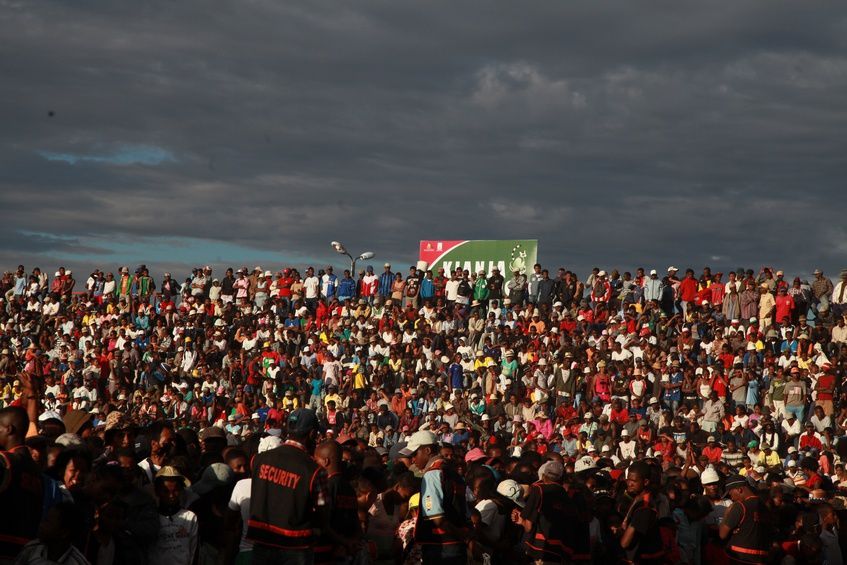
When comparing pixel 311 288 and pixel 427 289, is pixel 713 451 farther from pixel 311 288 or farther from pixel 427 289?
pixel 311 288

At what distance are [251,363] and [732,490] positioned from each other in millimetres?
21152

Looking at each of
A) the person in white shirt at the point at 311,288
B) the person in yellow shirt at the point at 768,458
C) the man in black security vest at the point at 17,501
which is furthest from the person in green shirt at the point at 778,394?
the man in black security vest at the point at 17,501

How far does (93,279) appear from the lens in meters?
39.5

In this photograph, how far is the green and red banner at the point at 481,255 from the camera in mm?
36625

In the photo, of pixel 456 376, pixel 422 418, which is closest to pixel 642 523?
pixel 422 418

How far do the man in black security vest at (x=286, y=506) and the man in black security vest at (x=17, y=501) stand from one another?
1682 mm

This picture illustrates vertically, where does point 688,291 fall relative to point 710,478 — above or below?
above

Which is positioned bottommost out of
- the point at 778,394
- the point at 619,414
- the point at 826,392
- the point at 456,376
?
the point at 619,414

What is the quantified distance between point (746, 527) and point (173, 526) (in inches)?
240

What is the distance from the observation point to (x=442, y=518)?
29.5 ft

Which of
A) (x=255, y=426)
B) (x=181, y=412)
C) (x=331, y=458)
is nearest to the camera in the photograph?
(x=331, y=458)

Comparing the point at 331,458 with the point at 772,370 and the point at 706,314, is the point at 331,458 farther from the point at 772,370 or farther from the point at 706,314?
the point at 706,314

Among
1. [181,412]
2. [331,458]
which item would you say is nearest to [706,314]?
[181,412]

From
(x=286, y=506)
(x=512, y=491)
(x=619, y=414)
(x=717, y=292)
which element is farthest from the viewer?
(x=717, y=292)
